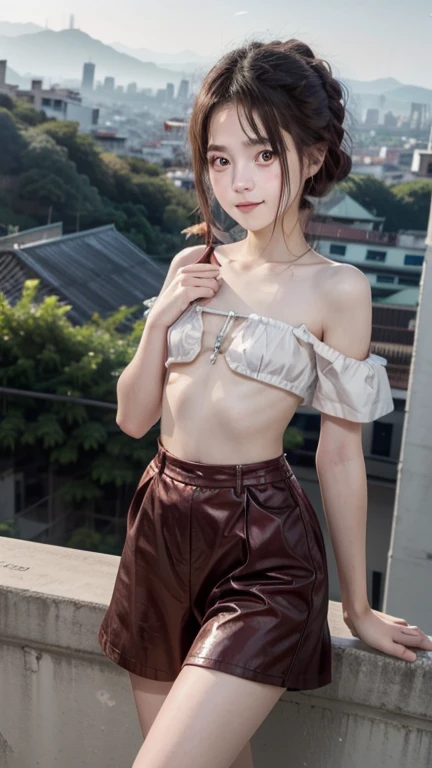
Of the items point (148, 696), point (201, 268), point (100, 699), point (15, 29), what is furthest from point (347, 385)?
point (15, 29)

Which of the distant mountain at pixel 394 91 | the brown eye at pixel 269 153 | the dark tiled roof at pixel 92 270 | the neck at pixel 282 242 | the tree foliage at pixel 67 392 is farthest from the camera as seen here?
the dark tiled roof at pixel 92 270

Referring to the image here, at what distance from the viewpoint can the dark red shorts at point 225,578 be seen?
1.26 meters

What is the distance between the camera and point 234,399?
54.9 inches

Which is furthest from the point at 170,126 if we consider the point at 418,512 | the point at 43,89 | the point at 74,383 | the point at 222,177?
the point at 222,177

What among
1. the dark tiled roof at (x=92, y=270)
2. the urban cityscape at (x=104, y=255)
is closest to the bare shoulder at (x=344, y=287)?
the urban cityscape at (x=104, y=255)

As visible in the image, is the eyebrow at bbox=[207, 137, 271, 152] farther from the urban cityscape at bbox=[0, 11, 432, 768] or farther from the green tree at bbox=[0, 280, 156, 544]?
the green tree at bbox=[0, 280, 156, 544]

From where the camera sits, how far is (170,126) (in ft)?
36.0

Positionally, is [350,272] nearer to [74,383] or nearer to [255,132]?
[255,132]

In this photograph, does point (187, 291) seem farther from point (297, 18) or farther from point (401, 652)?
point (297, 18)

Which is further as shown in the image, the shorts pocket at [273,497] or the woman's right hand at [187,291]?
the woman's right hand at [187,291]

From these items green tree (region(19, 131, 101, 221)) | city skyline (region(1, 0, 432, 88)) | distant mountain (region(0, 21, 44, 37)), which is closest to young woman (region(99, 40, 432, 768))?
city skyline (region(1, 0, 432, 88))

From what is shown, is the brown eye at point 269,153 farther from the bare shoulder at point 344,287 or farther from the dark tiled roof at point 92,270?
the dark tiled roof at point 92,270

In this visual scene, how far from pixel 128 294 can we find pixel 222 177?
1170cm

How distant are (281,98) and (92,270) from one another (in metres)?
12.1
